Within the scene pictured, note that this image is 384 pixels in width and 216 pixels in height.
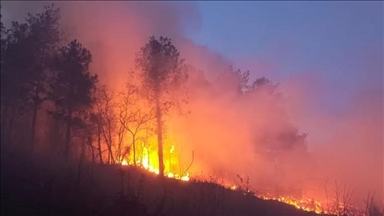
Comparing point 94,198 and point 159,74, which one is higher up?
point 159,74

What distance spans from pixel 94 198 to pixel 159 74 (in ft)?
71.4

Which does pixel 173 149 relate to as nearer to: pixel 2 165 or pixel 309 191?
pixel 309 191

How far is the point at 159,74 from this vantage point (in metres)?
38.2

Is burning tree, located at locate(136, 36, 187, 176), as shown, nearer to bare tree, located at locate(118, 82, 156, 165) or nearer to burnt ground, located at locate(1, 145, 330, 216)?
bare tree, located at locate(118, 82, 156, 165)

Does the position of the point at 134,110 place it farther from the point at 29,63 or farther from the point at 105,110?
the point at 29,63

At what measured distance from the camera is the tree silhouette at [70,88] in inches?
1534

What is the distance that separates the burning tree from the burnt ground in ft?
34.6

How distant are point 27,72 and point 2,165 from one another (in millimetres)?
16624

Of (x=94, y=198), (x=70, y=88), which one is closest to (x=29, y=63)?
(x=70, y=88)

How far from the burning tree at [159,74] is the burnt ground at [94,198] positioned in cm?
1054

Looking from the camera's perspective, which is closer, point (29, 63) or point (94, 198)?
point (94, 198)

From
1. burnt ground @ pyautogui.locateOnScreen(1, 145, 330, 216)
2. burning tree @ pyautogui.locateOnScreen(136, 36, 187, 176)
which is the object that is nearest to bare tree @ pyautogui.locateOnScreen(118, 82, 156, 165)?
burning tree @ pyautogui.locateOnScreen(136, 36, 187, 176)

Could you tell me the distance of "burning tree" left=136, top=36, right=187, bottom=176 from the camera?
38094mm

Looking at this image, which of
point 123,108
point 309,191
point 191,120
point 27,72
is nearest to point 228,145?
point 191,120
